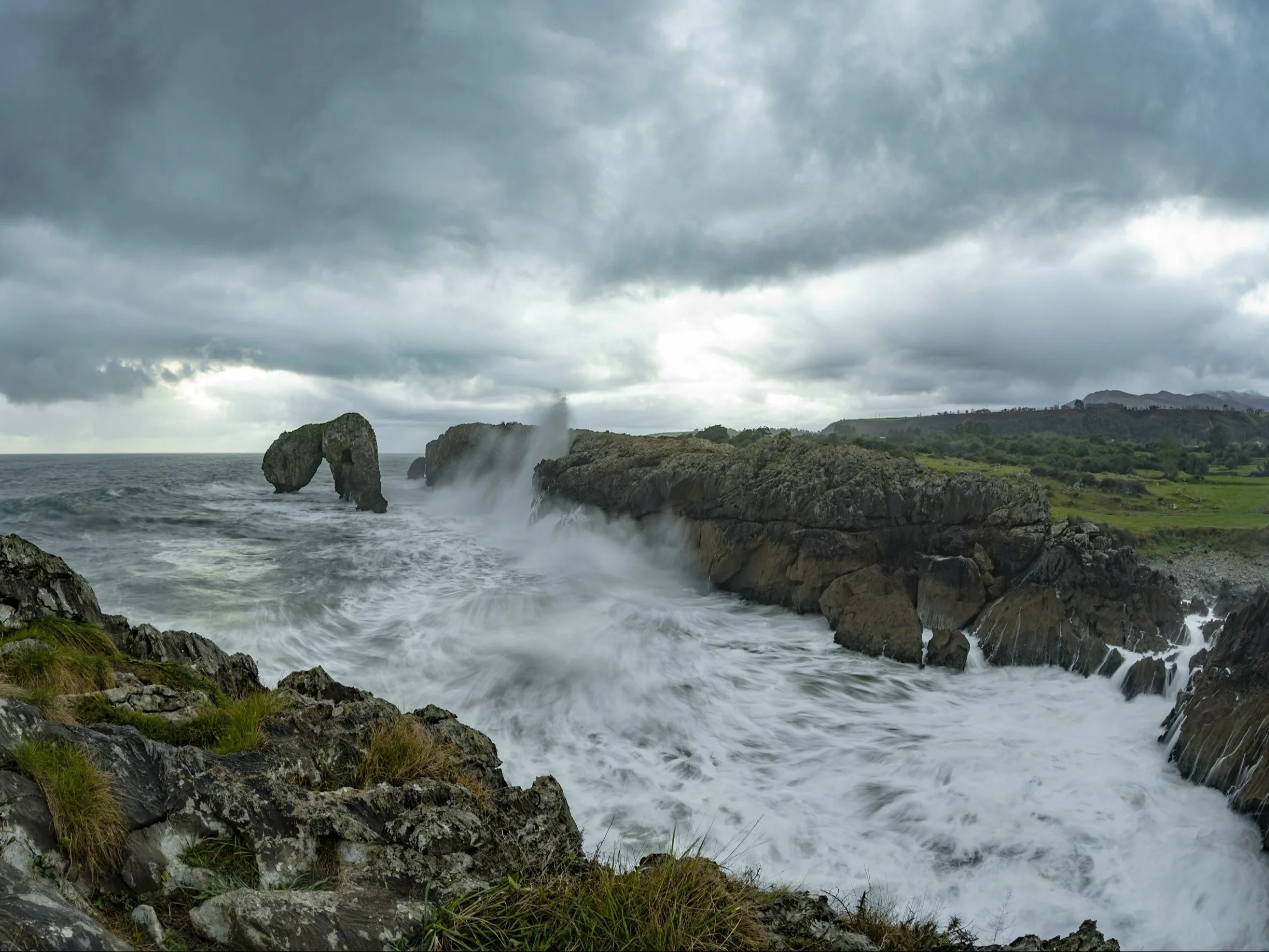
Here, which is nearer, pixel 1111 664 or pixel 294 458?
pixel 1111 664

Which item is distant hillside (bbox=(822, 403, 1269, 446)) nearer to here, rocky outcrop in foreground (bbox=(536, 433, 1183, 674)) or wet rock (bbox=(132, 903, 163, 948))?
rocky outcrop in foreground (bbox=(536, 433, 1183, 674))

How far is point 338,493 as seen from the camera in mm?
46969

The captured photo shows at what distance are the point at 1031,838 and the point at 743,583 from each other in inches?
526

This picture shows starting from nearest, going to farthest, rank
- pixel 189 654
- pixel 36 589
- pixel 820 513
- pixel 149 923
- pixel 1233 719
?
pixel 149 923
pixel 36 589
pixel 189 654
pixel 1233 719
pixel 820 513

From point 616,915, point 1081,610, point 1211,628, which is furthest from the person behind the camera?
point 1081,610

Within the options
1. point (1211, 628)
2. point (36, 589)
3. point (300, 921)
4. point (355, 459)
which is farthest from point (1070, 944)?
point (355, 459)

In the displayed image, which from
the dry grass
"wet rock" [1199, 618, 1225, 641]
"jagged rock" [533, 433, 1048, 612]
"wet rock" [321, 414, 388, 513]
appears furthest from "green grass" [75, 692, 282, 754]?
"wet rock" [321, 414, 388, 513]

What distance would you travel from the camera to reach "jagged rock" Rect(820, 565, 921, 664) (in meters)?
16.3

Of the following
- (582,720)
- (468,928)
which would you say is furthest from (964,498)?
(468,928)

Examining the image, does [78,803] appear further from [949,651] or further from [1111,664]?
[1111,664]

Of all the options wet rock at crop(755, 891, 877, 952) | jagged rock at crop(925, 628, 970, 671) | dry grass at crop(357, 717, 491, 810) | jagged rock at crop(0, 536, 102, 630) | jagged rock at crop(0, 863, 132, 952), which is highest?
jagged rock at crop(0, 536, 102, 630)

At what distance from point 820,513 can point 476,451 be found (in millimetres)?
40955

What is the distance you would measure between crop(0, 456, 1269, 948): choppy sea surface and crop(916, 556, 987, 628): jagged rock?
2.43 meters

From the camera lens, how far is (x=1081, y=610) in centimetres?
1638
